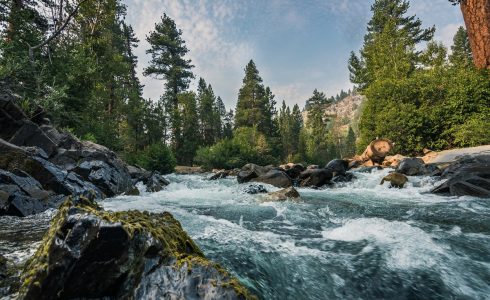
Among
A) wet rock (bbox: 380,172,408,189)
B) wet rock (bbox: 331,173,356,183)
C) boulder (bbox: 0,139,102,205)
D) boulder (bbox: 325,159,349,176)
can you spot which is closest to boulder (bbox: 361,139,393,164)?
boulder (bbox: 325,159,349,176)

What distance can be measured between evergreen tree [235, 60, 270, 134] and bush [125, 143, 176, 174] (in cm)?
2867

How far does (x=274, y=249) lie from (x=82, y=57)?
773 inches

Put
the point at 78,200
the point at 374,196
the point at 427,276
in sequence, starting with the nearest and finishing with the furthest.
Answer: the point at 78,200
the point at 427,276
the point at 374,196

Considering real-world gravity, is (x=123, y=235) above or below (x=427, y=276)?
above

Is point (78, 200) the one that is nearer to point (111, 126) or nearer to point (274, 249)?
point (274, 249)

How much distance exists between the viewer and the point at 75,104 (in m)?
20.0

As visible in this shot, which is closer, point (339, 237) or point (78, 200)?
point (78, 200)

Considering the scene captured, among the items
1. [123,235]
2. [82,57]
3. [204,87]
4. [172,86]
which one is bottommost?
[123,235]

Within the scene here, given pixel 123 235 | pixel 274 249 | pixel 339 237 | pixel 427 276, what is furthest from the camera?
pixel 339 237

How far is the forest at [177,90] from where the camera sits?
1688 cm

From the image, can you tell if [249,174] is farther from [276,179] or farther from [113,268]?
[113,268]

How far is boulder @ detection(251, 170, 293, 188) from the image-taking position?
564 inches

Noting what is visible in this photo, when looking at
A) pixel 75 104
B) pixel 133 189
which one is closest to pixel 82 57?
pixel 75 104

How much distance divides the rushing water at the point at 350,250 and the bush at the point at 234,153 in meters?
30.0
